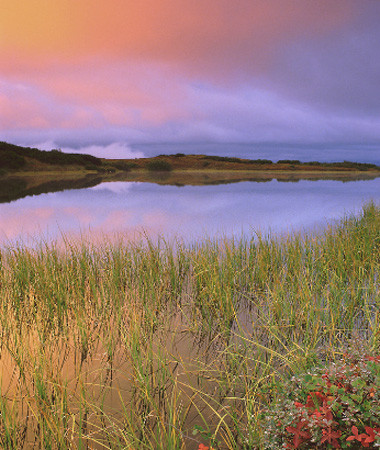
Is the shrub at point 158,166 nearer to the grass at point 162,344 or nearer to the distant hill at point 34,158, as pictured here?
the distant hill at point 34,158

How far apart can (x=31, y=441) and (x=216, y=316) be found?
10.5 ft

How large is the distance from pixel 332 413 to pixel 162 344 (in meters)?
2.85

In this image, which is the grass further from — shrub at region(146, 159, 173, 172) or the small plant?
shrub at region(146, 159, 173, 172)

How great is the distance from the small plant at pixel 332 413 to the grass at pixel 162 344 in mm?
354

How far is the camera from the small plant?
7.45ft

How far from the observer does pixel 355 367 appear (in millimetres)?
2635

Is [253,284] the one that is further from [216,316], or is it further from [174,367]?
[174,367]

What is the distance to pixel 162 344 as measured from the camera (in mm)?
4871

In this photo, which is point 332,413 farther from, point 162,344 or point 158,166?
point 158,166

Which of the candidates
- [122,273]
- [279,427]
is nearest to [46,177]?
[122,273]

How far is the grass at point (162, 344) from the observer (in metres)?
3.21

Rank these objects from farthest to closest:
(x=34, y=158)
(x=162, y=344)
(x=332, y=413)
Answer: (x=34, y=158)
(x=162, y=344)
(x=332, y=413)

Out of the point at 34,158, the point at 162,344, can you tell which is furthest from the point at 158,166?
the point at 162,344

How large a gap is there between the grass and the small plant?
354mm
